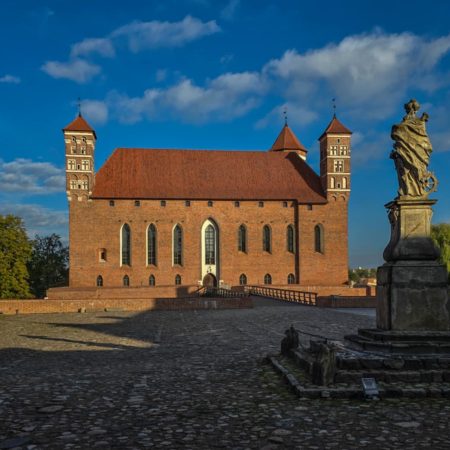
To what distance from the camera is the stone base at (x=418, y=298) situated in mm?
7754


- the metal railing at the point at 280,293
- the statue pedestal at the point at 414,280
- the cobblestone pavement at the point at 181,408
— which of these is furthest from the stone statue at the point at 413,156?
the metal railing at the point at 280,293

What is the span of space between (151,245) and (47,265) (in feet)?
44.9

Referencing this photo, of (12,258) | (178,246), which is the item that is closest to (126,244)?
(178,246)

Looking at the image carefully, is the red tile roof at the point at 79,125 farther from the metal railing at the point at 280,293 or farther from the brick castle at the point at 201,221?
the metal railing at the point at 280,293

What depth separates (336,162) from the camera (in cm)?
4769

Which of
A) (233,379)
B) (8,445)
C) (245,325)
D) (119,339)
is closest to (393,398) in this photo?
(233,379)

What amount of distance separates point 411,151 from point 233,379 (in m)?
4.77

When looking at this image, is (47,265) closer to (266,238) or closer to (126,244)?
(126,244)

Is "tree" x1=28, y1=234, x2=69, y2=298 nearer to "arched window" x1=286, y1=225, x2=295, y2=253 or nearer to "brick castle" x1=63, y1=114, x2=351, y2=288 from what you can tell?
"brick castle" x1=63, y1=114, x2=351, y2=288

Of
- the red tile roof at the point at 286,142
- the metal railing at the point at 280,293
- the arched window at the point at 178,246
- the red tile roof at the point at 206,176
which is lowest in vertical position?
the metal railing at the point at 280,293

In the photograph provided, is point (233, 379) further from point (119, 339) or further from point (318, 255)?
point (318, 255)

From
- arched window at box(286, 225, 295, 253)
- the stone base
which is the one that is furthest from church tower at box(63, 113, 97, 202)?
the stone base

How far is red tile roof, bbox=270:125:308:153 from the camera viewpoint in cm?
5469

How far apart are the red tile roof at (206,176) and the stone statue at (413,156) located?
3831 cm
